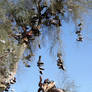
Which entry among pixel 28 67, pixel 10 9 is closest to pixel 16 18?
pixel 10 9

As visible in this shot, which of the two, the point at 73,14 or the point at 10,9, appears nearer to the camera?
the point at 10,9

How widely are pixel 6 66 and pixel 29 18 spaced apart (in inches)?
20.4

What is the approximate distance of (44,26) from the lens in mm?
2209

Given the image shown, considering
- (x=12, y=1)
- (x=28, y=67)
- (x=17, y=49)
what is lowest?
(x=28, y=67)

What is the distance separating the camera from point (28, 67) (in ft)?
6.76

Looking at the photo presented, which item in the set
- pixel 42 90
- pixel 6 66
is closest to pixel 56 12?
pixel 6 66

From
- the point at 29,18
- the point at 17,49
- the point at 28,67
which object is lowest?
the point at 28,67

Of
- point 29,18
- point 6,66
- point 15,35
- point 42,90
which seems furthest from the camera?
point 29,18

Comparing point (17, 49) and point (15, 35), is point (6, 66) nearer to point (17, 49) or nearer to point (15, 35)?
point (17, 49)

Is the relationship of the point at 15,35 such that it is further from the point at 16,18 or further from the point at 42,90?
the point at 42,90

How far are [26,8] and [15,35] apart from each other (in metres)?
0.31

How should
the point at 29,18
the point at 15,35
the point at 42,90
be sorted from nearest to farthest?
the point at 42,90
the point at 15,35
the point at 29,18

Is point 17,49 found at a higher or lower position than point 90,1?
lower

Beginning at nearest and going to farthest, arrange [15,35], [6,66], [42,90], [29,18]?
[42,90] → [6,66] → [15,35] → [29,18]
